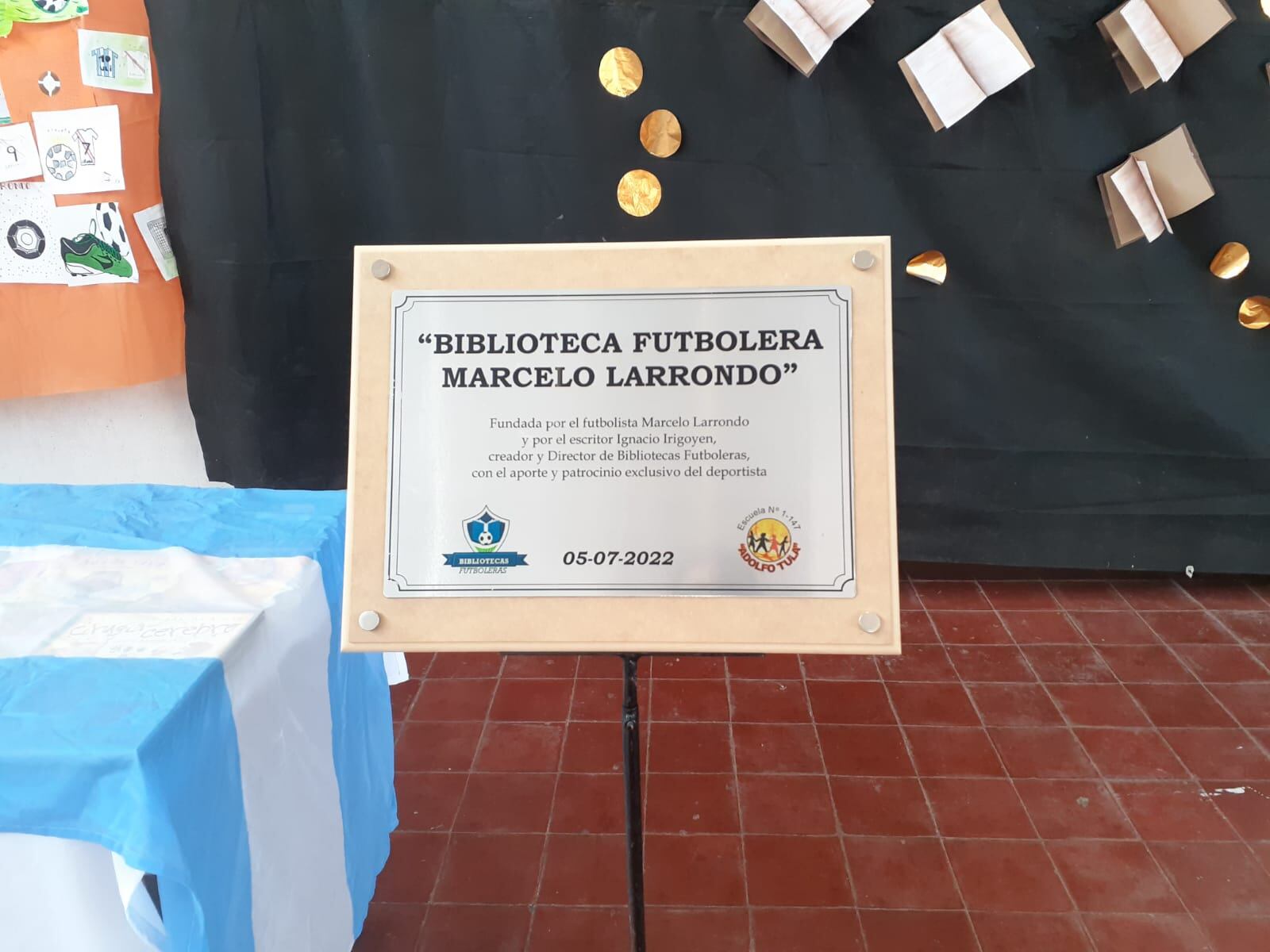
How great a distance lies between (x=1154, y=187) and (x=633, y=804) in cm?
197

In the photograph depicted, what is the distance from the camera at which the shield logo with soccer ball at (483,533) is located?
855 mm

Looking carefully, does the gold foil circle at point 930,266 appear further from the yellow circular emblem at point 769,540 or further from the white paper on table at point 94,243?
the white paper on table at point 94,243

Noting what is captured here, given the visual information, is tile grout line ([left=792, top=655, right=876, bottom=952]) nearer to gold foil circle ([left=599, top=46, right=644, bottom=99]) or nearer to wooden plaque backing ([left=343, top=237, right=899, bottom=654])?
wooden plaque backing ([left=343, top=237, right=899, bottom=654])

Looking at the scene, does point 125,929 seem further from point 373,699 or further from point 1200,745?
point 1200,745

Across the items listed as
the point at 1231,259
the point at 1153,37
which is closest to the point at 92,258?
the point at 1153,37

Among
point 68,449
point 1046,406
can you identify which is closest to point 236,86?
point 68,449

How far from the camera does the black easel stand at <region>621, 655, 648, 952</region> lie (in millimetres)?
944

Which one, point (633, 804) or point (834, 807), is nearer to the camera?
point (633, 804)

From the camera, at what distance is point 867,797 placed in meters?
1.79

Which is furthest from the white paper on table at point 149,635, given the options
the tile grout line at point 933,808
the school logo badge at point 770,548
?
the tile grout line at point 933,808

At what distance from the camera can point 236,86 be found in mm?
2049

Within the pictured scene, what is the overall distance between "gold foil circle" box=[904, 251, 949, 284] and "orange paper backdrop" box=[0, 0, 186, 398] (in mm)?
1841

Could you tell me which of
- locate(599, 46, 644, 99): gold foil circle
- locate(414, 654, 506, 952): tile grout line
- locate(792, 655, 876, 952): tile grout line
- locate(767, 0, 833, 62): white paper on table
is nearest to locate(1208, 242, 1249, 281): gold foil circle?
locate(767, 0, 833, 62): white paper on table

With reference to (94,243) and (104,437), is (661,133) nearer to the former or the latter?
(94,243)
